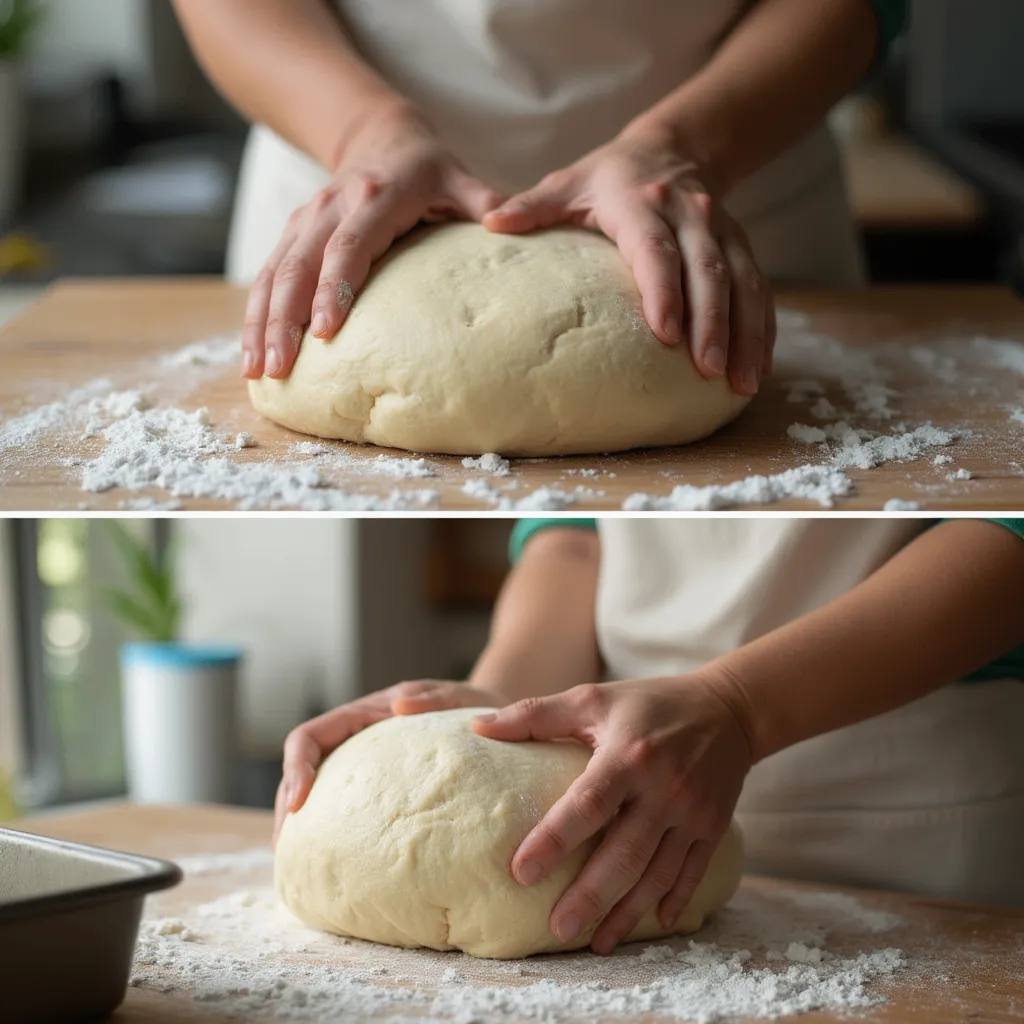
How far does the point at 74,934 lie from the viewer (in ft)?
2.64

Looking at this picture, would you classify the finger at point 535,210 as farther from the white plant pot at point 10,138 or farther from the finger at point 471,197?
the white plant pot at point 10,138

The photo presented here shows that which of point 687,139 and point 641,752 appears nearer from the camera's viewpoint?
point 641,752

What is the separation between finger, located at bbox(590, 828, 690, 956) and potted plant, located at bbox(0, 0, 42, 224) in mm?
2519

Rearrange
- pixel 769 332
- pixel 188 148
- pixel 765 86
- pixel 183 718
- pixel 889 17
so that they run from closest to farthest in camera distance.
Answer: pixel 769 332
pixel 765 86
pixel 889 17
pixel 183 718
pixel 188 148

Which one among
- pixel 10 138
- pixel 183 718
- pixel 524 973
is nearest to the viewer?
pixel 524 973

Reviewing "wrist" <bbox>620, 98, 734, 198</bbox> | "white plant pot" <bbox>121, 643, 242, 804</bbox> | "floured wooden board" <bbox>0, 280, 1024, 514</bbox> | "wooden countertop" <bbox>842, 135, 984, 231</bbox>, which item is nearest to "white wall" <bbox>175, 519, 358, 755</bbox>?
"white plant pot" <bbox>121, 643, 242, 804</bbox>

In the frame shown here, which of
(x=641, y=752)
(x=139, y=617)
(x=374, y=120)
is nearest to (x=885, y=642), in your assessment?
(x=641, y=752)

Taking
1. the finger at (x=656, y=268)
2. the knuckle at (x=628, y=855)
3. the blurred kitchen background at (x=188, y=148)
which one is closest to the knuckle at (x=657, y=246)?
the finger at (x=656, y=268)

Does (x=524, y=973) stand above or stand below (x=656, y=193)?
below

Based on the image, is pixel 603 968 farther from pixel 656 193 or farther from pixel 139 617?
pixel 139 617

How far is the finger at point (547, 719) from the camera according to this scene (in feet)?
3.39

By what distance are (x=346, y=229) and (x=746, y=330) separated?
30 centimetres

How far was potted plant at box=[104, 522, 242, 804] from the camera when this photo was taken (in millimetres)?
2779

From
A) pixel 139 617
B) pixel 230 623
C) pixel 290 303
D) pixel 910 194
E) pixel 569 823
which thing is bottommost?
pixel 230 623
